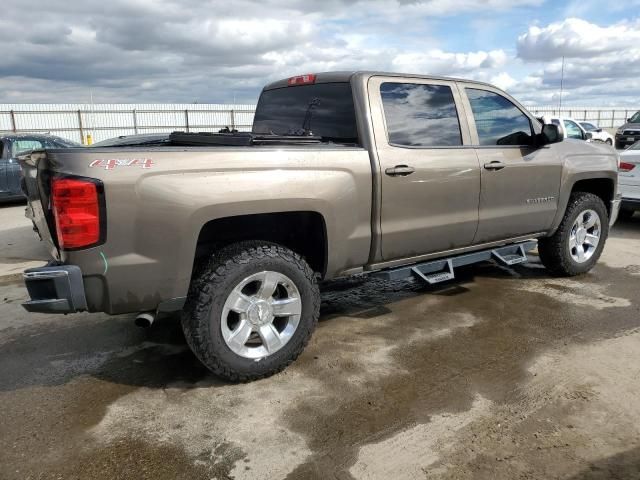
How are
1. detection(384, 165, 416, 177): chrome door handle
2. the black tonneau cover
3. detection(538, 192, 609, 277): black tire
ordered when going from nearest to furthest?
the black tonneau cover, detection(384, 165, 416, 177): chrome door handle, detection(538, 192, 609, 277): black tire

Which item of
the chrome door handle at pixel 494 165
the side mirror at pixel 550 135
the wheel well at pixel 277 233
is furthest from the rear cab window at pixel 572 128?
the wheel well at pixel 277 233

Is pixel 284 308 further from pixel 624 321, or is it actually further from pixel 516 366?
pixel 624 321

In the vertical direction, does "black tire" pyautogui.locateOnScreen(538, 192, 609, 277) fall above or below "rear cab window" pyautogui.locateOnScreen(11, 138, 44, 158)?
below

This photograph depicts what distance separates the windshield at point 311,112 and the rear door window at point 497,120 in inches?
48.3

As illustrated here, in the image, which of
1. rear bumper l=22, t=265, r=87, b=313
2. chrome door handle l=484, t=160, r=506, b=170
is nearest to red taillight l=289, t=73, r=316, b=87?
chrome door handle l=484, t=160, r=506, b=170

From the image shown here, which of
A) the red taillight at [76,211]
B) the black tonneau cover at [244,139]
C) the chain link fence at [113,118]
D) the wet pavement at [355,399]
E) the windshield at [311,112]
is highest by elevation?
the chain link fence at [113,118]

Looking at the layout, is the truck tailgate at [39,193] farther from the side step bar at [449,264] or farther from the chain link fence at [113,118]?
the chain link fence at [113,118]

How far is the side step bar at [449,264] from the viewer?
13.5ft

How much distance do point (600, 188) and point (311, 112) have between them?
3530mm

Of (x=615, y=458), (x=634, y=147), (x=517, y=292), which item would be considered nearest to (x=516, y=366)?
(x=615, y=458)

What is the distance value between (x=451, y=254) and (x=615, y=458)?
218cm

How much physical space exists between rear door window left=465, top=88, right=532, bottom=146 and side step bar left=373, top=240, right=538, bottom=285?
961 millimetres

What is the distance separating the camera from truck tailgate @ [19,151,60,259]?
2.91 m

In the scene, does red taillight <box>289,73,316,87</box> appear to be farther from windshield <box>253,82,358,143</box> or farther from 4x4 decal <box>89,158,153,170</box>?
4x4 decal <box>89,158,153,170</box>
